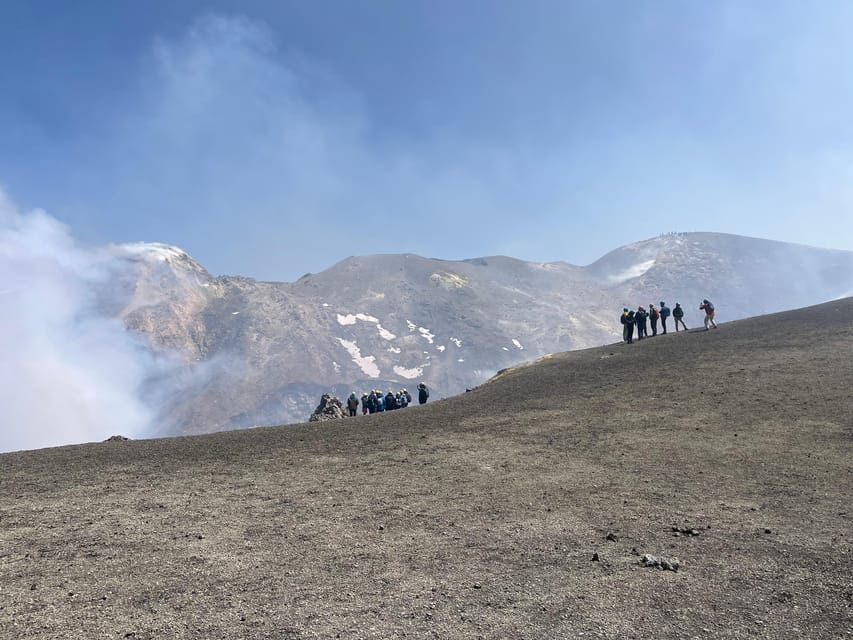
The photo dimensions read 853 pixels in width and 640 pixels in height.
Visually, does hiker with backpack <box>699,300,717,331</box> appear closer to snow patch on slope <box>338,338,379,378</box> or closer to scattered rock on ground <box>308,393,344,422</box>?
scattered rock on ground <box>308,393,344,422</box>

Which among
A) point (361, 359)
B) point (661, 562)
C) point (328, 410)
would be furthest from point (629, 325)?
point (361, 359)

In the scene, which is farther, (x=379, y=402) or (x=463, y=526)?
(x=379, y=402)

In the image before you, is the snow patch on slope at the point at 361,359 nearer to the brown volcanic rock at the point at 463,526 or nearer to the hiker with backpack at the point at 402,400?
the hiker with backpack at the point at 402,400

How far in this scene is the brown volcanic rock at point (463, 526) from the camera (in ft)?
22.3

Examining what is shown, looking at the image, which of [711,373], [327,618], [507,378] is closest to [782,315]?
[711,373]

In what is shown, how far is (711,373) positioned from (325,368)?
165 m

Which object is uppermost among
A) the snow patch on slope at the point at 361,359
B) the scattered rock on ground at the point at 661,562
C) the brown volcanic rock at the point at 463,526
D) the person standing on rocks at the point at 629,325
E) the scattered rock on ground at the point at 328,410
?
the snow patch on slope at the point at 361,359

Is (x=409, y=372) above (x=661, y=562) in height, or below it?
above

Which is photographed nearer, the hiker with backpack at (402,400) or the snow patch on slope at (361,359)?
the hiker with backpack at (402,400)

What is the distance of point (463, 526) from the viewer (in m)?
10.0

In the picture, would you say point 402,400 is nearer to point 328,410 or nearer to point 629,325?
point 328,410

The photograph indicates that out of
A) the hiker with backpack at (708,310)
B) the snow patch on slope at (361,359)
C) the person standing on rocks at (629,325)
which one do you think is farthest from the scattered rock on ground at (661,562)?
the snow patch on slope at (361,359)

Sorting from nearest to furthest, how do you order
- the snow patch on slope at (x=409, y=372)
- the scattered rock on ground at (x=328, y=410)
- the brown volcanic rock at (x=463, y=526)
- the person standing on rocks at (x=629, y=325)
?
the brown volcanic rock at (x=463, y=526), the scattered rock on ground at (x=328, y=410), the person standing on rocks at (x=629, y=325), the snow patch on slope at (x=409, y=372)

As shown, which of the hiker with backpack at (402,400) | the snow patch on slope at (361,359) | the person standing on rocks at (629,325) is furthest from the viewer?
the snow patch on slope at (361,359)
